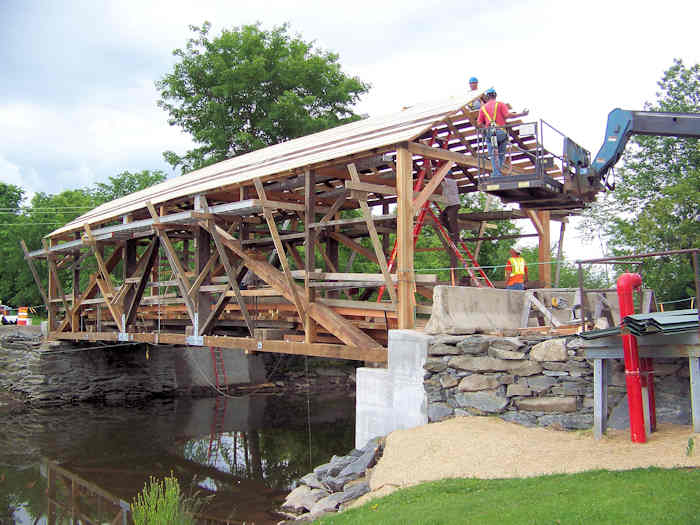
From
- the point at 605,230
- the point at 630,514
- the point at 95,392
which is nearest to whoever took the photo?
the point at 630,514

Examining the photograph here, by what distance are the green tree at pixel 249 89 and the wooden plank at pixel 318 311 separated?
14859mm

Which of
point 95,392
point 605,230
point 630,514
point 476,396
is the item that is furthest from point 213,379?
point 630,514

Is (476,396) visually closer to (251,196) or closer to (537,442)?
(537,442)

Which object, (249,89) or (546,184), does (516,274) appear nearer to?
(546,184)

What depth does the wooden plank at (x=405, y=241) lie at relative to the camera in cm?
980

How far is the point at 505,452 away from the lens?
7.25 m

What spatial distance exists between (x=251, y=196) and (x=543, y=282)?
6781mm

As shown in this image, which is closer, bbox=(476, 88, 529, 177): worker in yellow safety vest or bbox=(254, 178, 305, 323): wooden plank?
bbox=(476, 88, 529, 177): worker in yellow safety vest

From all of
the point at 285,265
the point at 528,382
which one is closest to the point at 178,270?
the point at 285,265

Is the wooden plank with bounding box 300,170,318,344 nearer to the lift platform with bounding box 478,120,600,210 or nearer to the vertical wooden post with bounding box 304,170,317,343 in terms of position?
the vertical wooden post with bounding box 304,170,317,343

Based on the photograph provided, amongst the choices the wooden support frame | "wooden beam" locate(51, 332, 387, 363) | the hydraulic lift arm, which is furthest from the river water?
the hydraulic lift arm

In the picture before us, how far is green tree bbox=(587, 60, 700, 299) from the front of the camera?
1956 cm

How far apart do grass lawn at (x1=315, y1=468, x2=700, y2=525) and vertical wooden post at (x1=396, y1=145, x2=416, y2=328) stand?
3350 millimetres

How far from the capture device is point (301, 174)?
12.4 m
